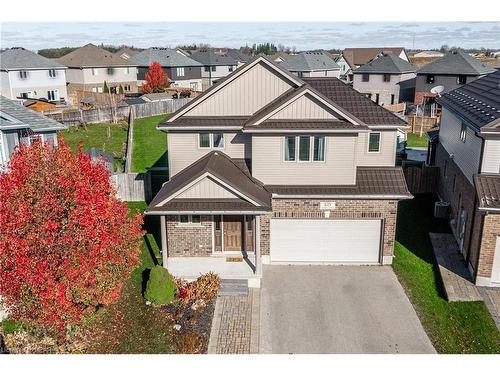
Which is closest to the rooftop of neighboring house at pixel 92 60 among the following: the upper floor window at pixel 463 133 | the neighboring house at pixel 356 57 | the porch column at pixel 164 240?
the neighboring house at pixel 356 57

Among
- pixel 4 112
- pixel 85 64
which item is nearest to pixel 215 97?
pixel 4 112

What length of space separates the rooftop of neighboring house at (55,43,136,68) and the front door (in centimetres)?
5417

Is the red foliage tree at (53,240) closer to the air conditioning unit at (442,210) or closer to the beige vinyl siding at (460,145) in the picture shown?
the beige vinyl siding at (460,145)

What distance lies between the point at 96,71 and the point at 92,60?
1.64 meters

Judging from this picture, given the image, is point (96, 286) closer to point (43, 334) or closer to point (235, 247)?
point (43, 334)

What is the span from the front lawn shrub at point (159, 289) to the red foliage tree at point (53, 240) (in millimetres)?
2382

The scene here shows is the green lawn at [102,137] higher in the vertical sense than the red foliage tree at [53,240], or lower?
lower

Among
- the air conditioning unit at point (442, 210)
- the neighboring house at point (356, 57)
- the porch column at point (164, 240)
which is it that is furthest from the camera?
the neighboring house at point (356, 57)

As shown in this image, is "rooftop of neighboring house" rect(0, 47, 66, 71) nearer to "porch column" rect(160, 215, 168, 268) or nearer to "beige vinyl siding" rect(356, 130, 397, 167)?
"porch column" rect(160, 215, 168, 268)

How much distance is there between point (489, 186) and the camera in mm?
17688

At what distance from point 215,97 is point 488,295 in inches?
546

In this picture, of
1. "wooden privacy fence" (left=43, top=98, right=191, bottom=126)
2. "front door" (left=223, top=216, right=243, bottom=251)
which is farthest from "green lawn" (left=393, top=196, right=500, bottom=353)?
"wooden privacy fence" (left=43, top=98, right=191, bottom=126)

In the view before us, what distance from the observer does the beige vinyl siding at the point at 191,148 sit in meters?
20.9

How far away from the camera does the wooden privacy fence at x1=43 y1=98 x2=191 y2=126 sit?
42.9m
